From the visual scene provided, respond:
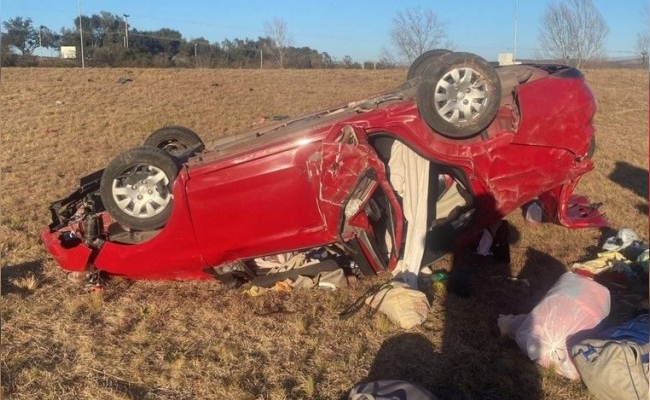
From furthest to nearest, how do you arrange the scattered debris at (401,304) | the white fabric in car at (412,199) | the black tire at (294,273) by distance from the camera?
the black tire at (294,273) → the white fabric in car at (412,199) → the scattered debris at (401,304)

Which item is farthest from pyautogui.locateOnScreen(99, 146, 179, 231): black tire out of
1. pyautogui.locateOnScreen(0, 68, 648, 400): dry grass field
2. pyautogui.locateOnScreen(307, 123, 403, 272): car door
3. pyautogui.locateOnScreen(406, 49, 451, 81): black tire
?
pyautogui.locateOnScreen(406, 49, 451, 81): black tire

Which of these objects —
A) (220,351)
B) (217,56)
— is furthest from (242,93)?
(217,56)

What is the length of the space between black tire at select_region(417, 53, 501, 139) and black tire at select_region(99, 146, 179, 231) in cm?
188

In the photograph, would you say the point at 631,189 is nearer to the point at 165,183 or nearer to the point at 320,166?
the point at 320,166

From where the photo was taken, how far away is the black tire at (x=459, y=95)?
4.64 meters

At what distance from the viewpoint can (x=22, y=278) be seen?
17.7ft

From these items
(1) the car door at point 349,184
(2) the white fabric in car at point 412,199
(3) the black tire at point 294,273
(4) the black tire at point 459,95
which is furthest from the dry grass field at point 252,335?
(4) the black tire at point 459,95

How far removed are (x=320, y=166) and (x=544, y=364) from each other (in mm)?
Result: 1892

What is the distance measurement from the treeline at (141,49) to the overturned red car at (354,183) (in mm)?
25178

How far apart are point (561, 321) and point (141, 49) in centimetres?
3511

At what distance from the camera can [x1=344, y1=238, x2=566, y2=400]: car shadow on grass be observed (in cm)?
373

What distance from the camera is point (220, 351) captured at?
418cm

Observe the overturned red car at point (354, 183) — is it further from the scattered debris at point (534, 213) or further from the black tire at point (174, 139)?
the scattered debris at point (534, 213)

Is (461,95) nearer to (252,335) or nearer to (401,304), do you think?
(401,304)
